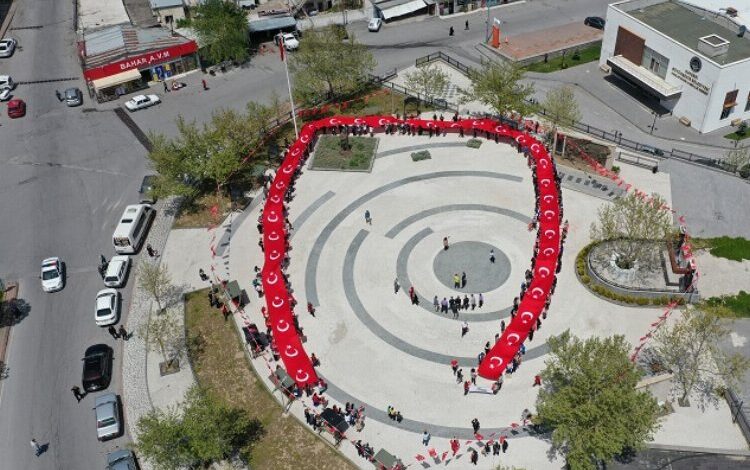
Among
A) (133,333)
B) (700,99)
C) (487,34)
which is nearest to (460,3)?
(487,34)

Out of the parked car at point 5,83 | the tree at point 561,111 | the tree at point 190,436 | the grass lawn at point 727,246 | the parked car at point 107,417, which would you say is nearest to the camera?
the tree at point 190,436

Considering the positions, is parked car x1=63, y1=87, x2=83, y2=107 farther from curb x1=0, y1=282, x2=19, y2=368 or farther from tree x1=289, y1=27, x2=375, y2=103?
curb x1=0, y1=282, x2=19, y2=368

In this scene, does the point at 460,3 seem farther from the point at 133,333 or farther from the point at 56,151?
the point at 133,333

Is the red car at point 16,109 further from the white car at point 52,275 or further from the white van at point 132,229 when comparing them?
the white car at point 52,275

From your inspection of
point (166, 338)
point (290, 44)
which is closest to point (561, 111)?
point (290, 44)

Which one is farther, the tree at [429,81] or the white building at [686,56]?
the tree at [429,81]

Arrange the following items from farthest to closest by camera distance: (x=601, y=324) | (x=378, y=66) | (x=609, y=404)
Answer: (x=378, y=66) → (x=601, y=324) → (x=609, y=404)

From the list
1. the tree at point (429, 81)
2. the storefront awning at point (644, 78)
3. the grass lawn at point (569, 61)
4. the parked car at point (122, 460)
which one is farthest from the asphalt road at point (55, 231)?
the storefront awning at point (644, 78)
